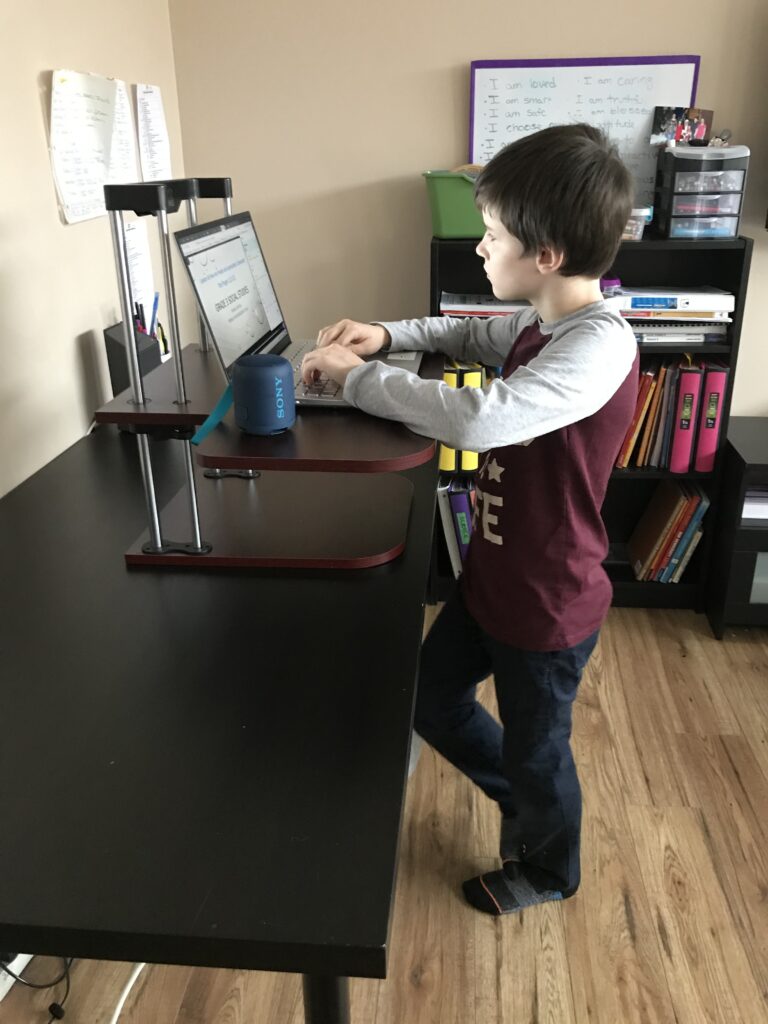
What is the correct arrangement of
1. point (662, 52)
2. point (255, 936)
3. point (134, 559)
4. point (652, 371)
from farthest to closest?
point (652, 371)
point (662, 52)
point (134, 559)
point (255, 936)

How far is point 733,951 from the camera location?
5.02 feet

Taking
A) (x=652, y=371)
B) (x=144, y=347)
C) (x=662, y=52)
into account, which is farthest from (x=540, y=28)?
(x=144, y=347)

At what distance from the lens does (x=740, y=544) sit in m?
2.39

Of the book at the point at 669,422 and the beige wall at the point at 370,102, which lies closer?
the beige wall at the point at 370,102

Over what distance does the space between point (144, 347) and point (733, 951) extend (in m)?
1.62

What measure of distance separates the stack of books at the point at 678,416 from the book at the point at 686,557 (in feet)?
0.66

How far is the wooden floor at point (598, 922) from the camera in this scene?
4.72 feet

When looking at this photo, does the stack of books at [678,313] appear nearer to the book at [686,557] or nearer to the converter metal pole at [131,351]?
the book at [686,557]

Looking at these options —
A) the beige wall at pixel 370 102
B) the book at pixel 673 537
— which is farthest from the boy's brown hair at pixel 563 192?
the book at pixel 673 537

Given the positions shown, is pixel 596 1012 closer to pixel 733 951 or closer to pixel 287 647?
pixel 733 951

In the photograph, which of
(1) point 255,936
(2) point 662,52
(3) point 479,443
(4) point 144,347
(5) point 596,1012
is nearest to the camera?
(1) point 255,936

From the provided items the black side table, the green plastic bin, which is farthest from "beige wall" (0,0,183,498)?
the black side table

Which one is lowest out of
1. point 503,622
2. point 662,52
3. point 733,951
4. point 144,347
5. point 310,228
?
point 733,951

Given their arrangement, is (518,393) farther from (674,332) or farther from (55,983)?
(674,332)
